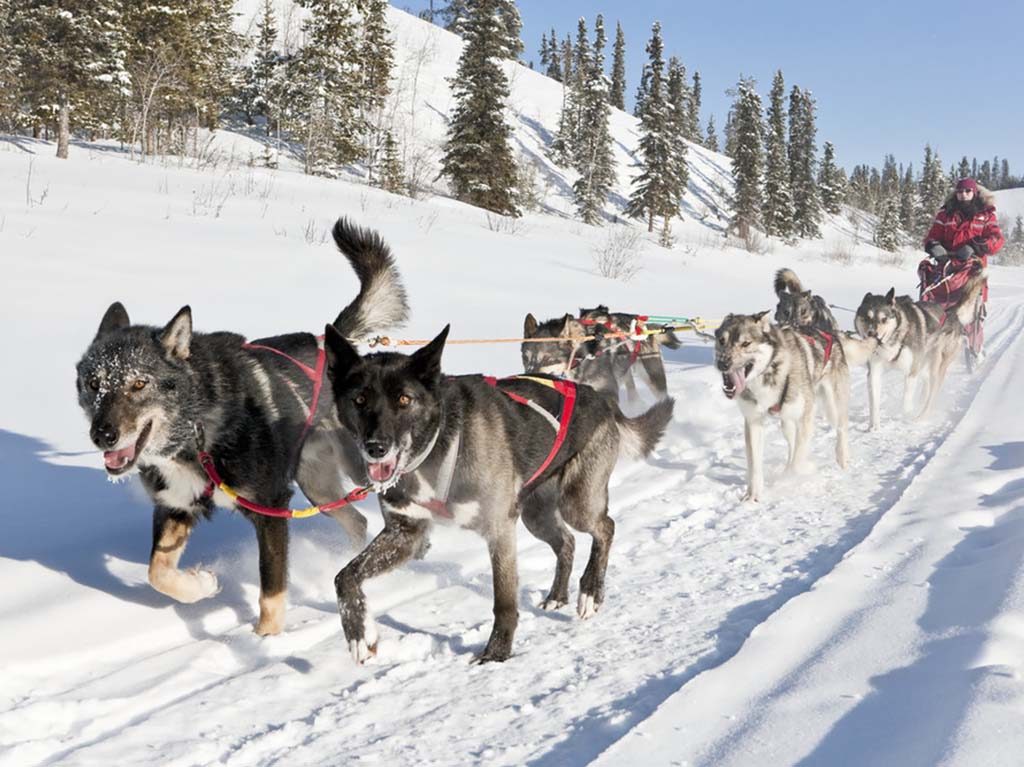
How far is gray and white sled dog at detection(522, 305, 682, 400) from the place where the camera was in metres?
6.04

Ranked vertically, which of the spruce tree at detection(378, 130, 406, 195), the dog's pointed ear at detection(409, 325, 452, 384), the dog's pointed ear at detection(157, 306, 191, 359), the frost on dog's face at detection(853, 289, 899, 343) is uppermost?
the spruce tree at detection(378, 130, 406, 195)

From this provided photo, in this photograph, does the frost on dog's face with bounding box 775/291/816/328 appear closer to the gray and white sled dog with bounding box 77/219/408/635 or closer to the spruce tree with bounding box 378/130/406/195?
the gray and white sled dog with bounding box 77/219/408/635

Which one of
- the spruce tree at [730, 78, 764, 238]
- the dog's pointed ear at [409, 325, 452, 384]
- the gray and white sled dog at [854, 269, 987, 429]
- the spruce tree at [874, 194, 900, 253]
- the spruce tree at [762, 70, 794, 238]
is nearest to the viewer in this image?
the dog's pointed ear at [409, 325, 452, 384]

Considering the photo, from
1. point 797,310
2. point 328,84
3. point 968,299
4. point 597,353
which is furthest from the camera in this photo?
point 328,84

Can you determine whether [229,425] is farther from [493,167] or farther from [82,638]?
[493,167]

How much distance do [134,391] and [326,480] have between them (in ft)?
3.60

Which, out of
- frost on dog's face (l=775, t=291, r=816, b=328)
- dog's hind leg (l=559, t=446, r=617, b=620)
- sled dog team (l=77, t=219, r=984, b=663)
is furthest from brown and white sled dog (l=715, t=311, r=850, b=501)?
frost on dog's face (l=775, t=291, r=816, b=328)

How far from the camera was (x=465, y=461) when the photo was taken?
2.88 metres

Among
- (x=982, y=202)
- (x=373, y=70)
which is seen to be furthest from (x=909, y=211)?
(x=982, y=202)

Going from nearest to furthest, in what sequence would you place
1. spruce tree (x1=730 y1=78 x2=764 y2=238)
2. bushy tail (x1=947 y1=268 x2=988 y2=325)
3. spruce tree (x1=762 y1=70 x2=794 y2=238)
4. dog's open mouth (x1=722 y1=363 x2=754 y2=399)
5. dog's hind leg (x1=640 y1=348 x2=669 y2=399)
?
1. dog's open mouth (x1=722 y1=363 x2=754 y2=399)
2. dog's hind leg (x1=640 y1=348 x2=669 y2=399)
3. bushy tail (x1=947 y1=268 x2=988 y2=325)
4. spruce tree (x1=730 y1=78 x2=764 y2=238)
5. spruce tree (x1=762 y1=70 x2=794 y2=238)

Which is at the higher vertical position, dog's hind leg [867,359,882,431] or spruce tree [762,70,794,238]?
spruce tree [762,70,794,238]

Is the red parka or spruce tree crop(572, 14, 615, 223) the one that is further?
spruce tree crop(572, 14, 615, 223)

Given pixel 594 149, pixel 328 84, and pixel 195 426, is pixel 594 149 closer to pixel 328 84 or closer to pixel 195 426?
pixel 328 84

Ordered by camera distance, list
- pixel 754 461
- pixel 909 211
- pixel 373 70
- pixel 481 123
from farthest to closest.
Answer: pixel 909 211
pixel 373 70
pixel 481 123
pixel 754 461
